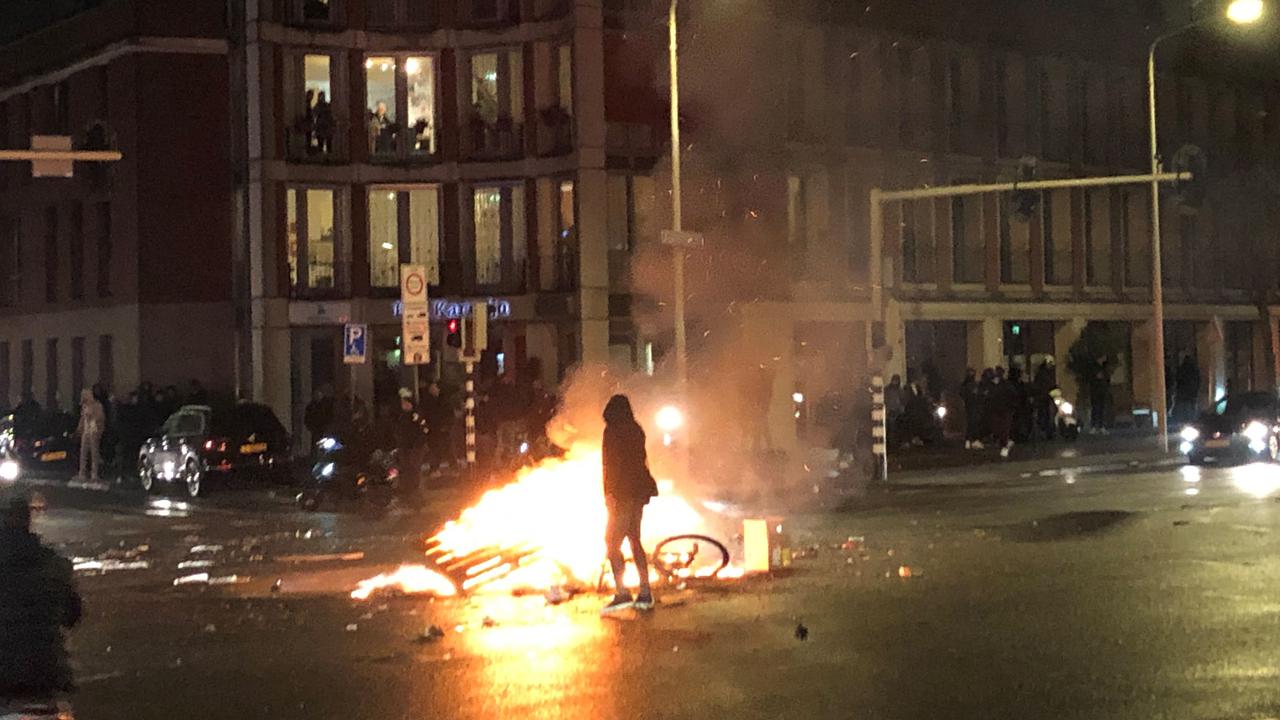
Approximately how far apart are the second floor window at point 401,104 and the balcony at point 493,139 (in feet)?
3.19

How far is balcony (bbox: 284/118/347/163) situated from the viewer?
122 feet

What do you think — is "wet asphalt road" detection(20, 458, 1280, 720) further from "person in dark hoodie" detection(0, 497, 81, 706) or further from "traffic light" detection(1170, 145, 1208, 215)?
"traffic light" detection(1170, 145, 1208, 215)

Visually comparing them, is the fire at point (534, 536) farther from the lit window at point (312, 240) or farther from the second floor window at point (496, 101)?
the lit window at point (312, 240)

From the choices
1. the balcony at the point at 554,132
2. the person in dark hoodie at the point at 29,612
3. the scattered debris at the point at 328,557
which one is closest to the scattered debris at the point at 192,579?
the scattered debris at the point at 328,557

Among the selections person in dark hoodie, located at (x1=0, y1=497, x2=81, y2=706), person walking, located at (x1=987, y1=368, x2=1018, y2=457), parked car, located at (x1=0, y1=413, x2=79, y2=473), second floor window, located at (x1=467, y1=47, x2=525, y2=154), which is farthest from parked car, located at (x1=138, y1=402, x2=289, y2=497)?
person in dark hoodie, located at (x1=0, y1=497, x2=81, y2=706)

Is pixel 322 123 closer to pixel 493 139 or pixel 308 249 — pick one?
pixel 308 249

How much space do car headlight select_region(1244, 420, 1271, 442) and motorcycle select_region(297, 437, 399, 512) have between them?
560 inches

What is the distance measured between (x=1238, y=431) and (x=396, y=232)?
64.1 ft

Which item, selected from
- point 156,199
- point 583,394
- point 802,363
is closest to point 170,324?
point 156,199

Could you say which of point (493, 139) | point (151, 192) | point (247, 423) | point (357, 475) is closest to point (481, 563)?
point (357, 475)

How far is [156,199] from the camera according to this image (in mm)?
39000

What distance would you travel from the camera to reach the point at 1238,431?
89.4 feet

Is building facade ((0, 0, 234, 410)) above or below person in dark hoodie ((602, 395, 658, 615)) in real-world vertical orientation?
above

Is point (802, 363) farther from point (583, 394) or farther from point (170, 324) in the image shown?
point (170, 324)
